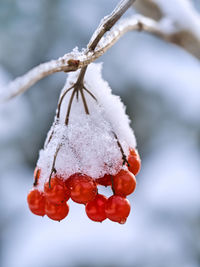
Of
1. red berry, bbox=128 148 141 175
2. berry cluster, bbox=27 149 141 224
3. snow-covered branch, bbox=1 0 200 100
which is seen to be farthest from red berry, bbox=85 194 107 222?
snow-covered branch, bbox=1 0 200 100

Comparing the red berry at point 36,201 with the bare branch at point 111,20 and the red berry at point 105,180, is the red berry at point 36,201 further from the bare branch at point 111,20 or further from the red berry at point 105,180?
the bare branch at point 111,20

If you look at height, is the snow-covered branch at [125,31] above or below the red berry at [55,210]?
above

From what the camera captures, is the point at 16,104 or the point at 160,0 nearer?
the point at 160,0

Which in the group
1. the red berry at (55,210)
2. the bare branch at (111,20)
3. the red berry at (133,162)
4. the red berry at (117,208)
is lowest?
the red berry at (117,208)

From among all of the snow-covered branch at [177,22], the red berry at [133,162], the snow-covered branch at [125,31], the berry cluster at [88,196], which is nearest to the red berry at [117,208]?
the berry cluster at [88,196]

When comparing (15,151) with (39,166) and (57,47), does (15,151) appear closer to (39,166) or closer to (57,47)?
(57,47)

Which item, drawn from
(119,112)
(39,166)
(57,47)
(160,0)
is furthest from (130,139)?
(57,47)
